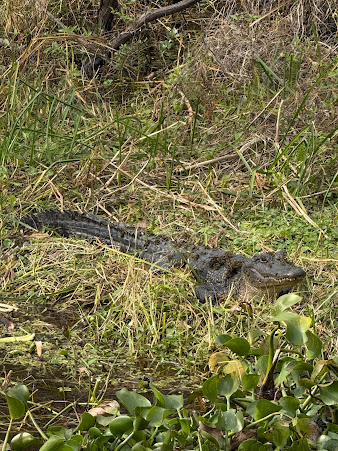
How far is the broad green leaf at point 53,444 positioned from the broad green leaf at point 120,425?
192mm

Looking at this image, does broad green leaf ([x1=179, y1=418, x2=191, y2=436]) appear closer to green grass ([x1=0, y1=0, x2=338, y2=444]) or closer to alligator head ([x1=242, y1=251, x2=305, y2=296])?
green grass ([x1=0, y1=0, x2=338, y2=444])

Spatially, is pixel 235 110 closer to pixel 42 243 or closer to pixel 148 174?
pixel 148 174

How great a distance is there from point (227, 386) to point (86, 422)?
56 centimetres

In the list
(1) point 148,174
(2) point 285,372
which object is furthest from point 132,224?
(2) point 285,372

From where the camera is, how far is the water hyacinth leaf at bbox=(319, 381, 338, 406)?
2.57m

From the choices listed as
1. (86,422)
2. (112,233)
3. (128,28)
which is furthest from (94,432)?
(128,28)

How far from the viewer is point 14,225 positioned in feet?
17.0

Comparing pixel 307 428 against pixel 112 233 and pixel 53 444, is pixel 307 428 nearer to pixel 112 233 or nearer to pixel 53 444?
pixel 53 444

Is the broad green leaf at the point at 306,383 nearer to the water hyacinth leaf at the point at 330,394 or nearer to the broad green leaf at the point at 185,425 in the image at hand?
the water hyacinth leaf at the point at 330,394

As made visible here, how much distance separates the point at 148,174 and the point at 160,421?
3.61m

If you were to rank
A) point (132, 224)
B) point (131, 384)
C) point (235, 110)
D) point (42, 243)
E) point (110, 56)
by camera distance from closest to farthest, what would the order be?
1. point (131, 384)
2. point (42, 243)
3. point (132, 224)
4. point (235, 110)
5. point (110, 56)

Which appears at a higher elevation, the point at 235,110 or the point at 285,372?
the point at 285,372

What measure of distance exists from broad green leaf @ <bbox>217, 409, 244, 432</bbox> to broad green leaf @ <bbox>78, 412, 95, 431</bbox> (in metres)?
0.47

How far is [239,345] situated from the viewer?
105 inches
